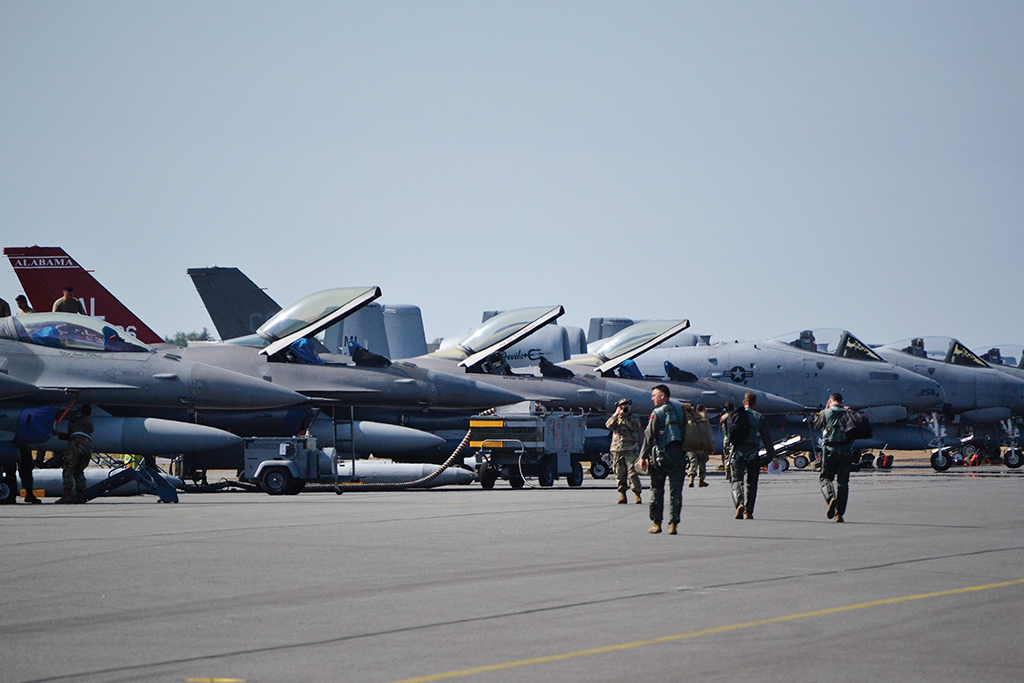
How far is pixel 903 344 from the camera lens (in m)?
34.2

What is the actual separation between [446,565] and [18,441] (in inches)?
408

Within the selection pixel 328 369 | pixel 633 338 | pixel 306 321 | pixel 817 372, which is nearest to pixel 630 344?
pixel 633 338

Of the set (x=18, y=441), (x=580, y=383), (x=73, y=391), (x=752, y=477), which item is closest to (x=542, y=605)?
(x=752, y=477)

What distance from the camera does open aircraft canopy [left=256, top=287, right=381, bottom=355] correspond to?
73.9 ft

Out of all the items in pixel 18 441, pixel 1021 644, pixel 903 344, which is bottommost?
pixel 1021 644

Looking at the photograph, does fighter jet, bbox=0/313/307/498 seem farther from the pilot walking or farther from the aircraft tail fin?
the pilot walking

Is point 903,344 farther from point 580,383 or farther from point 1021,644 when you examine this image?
point 1021,644

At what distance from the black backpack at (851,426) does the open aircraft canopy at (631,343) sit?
15.9 m

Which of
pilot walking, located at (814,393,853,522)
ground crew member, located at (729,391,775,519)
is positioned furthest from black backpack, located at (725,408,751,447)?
→ pilot walking, located at (814,393,853,522)

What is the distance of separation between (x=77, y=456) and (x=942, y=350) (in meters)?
25.4

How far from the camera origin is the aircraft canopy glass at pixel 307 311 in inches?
890

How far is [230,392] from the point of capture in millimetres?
19422

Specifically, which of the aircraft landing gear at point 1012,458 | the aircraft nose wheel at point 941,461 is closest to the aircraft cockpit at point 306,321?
the aircraft nose wheel at point 941,461

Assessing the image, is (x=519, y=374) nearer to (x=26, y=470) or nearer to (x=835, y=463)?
(x=26, y=470)
